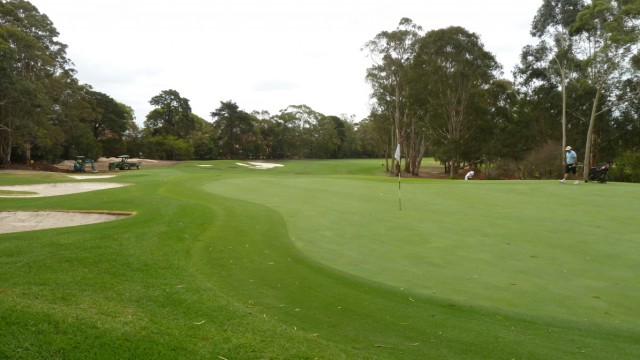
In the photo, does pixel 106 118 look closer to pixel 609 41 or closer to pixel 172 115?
pixel 172 115

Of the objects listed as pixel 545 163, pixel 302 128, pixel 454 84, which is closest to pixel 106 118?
pixel 302 128

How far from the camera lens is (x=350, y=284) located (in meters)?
5.52

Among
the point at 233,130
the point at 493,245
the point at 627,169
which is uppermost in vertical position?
the point at 233,130

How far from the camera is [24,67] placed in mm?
39156

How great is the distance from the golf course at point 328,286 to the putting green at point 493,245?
0.04 m

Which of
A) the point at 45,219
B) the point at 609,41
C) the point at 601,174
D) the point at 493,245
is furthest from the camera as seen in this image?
the point at 609,41

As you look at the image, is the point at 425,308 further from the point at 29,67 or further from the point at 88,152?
the point at 88,152

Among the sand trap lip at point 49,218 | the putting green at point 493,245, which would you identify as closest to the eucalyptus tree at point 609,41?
the putting green at point 493,245

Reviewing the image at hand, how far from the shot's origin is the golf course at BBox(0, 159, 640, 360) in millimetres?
3629

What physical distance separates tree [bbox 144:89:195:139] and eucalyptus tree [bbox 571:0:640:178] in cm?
6030

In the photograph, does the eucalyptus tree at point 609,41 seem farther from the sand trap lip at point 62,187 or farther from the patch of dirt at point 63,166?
the patch of dirt at point 63,166

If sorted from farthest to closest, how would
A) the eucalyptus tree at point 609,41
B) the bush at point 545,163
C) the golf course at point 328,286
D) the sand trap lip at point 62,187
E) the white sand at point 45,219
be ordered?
the bush at point 545,163
the eucalyptus tree at point 609,41
the sand trap lip at point 62,187
the white sand at point 45,219
the golf course at point 328,286

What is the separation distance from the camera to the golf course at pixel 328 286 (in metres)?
3.63

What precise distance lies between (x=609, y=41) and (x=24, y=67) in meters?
51.3
